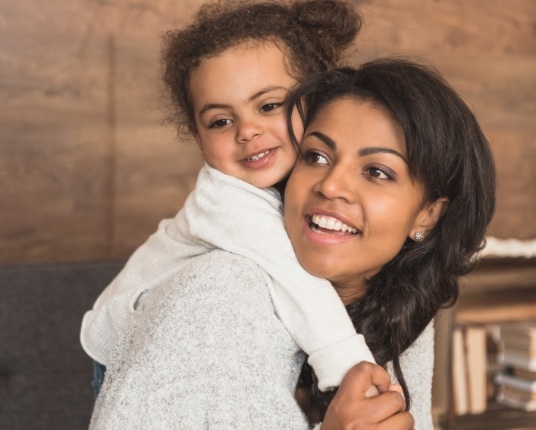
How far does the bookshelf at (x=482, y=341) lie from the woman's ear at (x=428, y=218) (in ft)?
5.27

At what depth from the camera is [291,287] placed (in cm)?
148

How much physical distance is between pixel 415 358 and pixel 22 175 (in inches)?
54.5

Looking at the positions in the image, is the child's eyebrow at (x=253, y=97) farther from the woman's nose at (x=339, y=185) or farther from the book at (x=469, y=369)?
the book at (x=469, y=369)

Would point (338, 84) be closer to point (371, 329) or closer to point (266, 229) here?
point (266, 229)

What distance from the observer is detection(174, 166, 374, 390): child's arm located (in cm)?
146

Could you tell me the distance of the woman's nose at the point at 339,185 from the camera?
152cm

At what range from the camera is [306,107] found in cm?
171

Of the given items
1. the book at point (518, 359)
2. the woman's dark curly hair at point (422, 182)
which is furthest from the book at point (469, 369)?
the woman's dark curly hair at point (422, 182)

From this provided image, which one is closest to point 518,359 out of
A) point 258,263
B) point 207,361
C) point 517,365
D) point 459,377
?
point 517,365

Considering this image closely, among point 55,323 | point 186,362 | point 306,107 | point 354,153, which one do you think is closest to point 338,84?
point 306,107

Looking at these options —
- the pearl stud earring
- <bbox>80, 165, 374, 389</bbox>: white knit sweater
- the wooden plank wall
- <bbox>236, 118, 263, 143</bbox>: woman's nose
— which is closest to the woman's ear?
the pearl stud earring

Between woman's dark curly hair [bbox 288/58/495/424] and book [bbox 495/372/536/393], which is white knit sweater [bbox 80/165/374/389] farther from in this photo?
book [bbox 495/372/536/393]

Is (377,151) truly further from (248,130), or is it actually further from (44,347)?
(44,347)

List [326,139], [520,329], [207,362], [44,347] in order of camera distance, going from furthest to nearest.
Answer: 1. [520,329]
2. [44,347]
3. [326,139]
4. [207,362]
